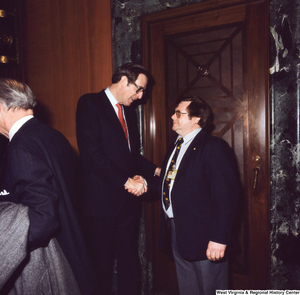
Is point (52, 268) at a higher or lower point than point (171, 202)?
lower

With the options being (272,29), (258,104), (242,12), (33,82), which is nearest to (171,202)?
(258,104)

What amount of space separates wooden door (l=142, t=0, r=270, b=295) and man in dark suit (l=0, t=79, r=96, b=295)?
48.5 inches

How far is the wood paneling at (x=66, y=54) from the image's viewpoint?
2.39m

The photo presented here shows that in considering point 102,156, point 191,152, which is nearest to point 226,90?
point 191,152

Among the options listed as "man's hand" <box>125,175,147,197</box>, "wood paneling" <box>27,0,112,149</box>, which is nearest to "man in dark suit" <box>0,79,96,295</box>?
"man's hand" <box>125,175,147,197</box>

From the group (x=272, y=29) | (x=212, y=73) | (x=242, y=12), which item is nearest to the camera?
(x=272, y=29)

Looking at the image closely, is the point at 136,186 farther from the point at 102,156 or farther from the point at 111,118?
the point at 111,118

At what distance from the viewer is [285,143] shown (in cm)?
182

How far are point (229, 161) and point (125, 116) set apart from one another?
0.95 meters

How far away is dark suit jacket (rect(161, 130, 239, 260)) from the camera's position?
1.40m

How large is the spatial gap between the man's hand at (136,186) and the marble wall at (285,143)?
1.03 m

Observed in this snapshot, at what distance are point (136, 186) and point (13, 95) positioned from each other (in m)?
0.98

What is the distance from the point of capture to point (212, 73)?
2.13m

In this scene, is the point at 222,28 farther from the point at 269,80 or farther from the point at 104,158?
the point at 104,158
